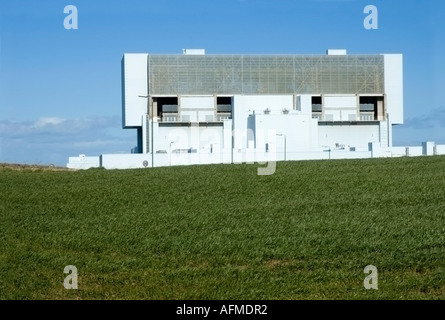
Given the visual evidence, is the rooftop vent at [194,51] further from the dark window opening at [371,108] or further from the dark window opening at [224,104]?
the dark window opening at [371,108]

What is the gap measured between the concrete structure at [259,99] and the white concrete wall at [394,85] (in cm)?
8

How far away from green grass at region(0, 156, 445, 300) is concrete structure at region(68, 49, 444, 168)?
32.9 metres

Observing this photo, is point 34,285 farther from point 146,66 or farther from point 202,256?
point 146,66

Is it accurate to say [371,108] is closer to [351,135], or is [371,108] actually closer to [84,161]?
[351,135]

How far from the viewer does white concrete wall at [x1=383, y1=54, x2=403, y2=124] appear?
56.7 metres

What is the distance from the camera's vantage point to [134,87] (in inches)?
2127

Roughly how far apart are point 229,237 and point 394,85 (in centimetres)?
4897

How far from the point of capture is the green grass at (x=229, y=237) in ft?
28.1

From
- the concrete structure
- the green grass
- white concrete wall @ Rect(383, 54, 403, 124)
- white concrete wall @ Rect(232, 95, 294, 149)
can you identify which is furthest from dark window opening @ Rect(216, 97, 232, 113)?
the green grass

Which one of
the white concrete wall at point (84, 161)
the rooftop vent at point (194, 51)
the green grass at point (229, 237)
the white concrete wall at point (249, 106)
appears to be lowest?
the green grass at point (229, 237)

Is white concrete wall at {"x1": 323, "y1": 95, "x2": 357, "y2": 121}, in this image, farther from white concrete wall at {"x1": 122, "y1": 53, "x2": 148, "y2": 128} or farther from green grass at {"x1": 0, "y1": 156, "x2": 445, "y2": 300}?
green grass at {"x1": 0, "y1": 156, "x2": 445, "y2": 300}

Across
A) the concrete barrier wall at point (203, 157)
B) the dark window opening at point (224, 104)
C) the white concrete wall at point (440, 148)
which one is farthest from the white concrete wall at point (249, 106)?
the white concrete wall at point (440, 148)

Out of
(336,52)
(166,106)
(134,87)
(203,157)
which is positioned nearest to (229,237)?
(203,157)
